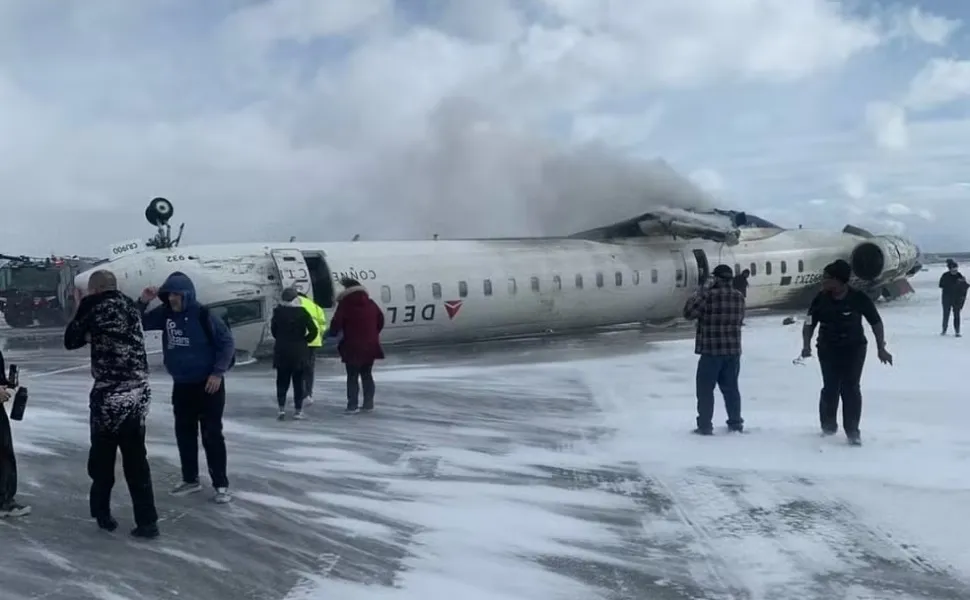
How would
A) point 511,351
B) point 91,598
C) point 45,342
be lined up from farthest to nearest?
point 45,342 < point 511,351 < point 91,598

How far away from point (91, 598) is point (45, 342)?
73.3ft

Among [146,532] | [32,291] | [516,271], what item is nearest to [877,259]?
[516,271]

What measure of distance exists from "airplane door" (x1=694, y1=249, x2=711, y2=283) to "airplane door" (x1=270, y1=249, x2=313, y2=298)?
10.2m

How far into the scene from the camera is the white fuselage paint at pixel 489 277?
55.9 ft

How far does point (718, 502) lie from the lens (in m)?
7.09

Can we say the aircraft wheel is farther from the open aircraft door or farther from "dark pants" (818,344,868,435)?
"dark pants" (818,344,868,435)

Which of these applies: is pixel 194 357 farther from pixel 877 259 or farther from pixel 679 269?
pixel 877 259

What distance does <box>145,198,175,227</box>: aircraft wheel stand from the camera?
23844 mm

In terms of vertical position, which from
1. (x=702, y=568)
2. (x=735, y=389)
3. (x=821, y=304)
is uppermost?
(x=821, y=304)

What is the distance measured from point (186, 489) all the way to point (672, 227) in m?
17.0

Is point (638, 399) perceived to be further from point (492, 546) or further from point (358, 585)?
point (358, 585)

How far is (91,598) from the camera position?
17.1 ft

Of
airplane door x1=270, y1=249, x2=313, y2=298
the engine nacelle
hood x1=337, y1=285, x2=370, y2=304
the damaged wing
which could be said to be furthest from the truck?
the engine nacelle

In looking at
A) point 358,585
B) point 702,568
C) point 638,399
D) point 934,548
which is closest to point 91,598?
point 358,585
